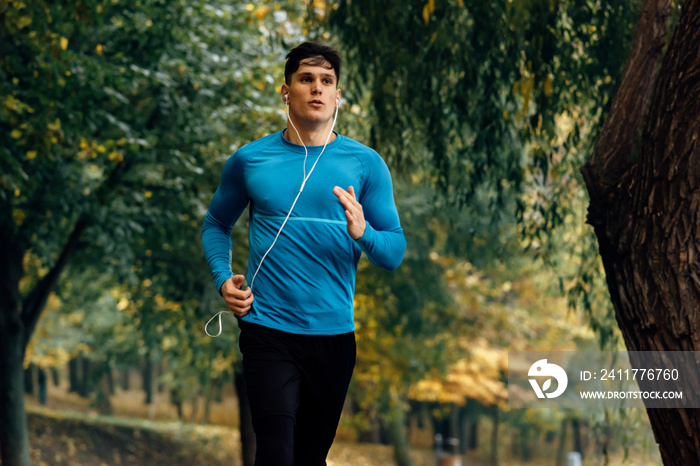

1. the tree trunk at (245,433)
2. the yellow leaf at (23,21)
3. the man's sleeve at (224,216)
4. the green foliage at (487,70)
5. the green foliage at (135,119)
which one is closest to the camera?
the man's sleeve at (224,216)

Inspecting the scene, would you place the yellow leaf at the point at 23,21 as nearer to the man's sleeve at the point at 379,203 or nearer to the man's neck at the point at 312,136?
the man's neck at the point at 312,136

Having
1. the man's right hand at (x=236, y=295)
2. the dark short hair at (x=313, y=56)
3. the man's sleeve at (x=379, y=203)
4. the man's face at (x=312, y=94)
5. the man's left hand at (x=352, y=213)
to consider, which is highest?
the dark short hair at (x=313, y=56)

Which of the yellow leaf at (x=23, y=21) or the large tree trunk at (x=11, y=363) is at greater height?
the yellow leaf at (x=23, y=21)

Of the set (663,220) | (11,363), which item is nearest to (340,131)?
(663,220)

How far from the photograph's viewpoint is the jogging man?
287 cm

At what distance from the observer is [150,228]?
10.7m

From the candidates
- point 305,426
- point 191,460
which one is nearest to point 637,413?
point 305,426

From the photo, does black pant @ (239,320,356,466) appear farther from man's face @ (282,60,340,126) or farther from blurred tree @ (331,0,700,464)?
blurred tree @ (331,0,700,464)

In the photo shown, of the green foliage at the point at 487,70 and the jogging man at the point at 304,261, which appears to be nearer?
the jogging man at the point at 304,261

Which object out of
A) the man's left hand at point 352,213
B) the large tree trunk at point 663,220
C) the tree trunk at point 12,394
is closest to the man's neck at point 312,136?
the man's left hand at point 352,213

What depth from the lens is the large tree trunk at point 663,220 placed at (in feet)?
11.7

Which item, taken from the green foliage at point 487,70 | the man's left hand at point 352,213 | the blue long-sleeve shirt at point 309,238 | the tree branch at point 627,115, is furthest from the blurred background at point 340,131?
the man's left hand at point 352,213

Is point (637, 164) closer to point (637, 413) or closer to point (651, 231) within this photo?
point (651, 231)

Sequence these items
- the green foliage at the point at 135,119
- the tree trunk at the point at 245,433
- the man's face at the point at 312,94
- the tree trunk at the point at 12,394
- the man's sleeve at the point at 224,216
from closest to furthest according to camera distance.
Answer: the man's face at the point at 312,94 → the man's sleeve at the point at 224,216 → the green foliage at the point at 135,119 → the tree trunk at the point at 12,394 → the tree trunk at the point at 245,433
